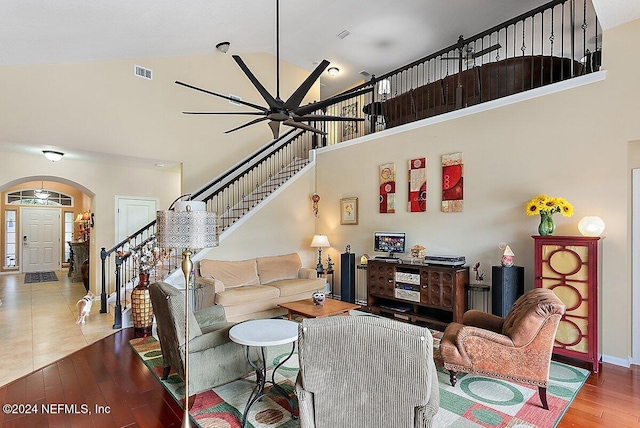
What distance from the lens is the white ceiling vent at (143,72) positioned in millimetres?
6211

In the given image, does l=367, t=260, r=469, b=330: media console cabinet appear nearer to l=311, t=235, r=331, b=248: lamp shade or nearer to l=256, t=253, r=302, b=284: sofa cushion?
l=311, t=235, r=331, b=248: lamp shade

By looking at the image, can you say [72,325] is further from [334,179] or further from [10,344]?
[334,179]

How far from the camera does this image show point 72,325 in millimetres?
5008

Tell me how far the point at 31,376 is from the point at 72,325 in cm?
182

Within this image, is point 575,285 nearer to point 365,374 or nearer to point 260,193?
point 365,374

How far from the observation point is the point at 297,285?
19.0 ft

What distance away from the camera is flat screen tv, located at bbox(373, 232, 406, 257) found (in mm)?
5668

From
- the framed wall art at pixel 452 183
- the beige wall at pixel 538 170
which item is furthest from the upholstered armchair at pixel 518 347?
the framed wall art at pixel 452 183

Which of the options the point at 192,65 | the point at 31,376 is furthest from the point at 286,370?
the point at 192,65

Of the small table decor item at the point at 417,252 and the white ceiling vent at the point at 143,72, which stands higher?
the white ceiling vent at the point at 143,72

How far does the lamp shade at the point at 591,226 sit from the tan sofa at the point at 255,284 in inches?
158

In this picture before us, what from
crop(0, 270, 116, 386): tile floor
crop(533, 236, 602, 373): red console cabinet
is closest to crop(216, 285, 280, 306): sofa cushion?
crop(0, 270, 116, 386): tile floor

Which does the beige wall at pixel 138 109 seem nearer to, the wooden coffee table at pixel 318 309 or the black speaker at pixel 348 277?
the black speaker at pixel 348 277

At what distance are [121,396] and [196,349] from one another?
0.88 m
